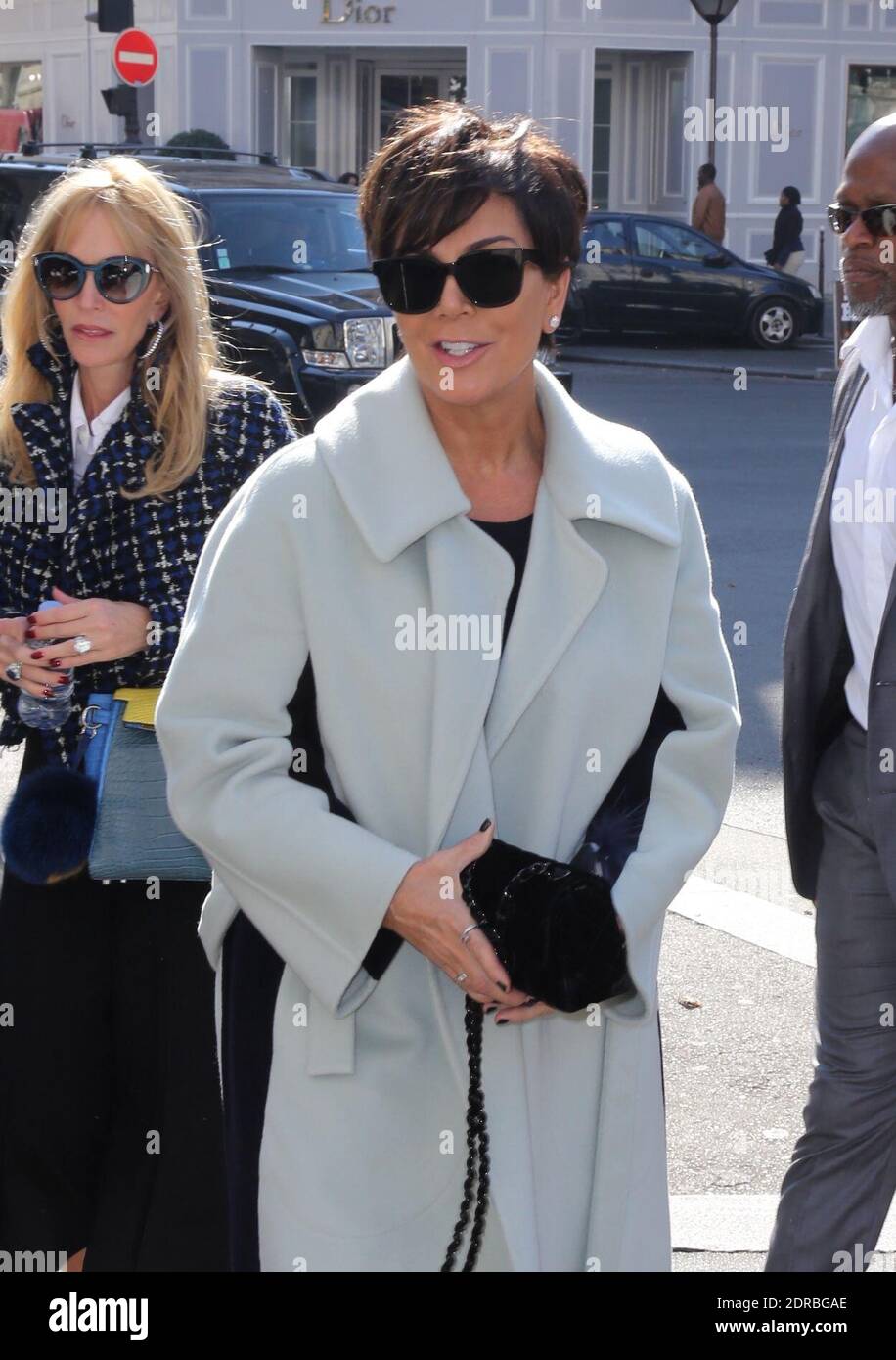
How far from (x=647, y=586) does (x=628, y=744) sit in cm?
21

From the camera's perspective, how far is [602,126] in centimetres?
3212

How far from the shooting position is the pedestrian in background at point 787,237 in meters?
26.7

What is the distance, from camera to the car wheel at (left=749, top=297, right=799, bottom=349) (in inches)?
914

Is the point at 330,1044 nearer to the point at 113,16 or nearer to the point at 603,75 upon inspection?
the point at 113,16

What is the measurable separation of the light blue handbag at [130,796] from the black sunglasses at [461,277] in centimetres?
93

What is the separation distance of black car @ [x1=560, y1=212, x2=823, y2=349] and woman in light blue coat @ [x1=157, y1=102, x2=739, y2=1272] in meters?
20.4

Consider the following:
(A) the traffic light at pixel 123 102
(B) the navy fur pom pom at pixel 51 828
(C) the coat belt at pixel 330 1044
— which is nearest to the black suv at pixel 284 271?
(A) the traffic light at pixel 123 102

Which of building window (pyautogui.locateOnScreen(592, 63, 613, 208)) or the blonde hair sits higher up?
building window (pyautogui.locateOnScreen(592, 63, 613, 208))

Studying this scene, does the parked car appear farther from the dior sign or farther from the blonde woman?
the dior sign

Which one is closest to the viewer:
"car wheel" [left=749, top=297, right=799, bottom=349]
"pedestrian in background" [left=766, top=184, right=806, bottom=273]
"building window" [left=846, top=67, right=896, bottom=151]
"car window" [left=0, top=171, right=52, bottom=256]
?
"car window" [left=0, top=171, right=52, bottom=256]

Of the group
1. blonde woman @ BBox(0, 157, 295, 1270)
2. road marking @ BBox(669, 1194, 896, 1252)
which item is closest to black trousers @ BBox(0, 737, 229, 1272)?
blonde woman @ BBox(0, 157, 295, 1270)

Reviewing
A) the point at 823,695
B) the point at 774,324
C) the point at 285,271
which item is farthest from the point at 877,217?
the point at 774,324

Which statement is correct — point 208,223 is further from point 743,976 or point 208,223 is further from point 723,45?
point 723,45
